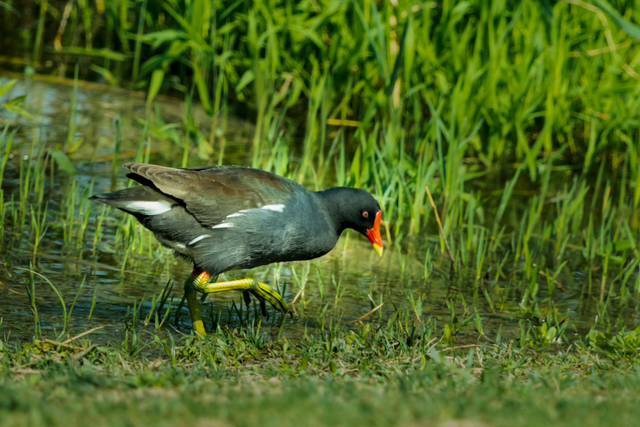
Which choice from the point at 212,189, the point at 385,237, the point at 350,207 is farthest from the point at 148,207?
the point at 385,237

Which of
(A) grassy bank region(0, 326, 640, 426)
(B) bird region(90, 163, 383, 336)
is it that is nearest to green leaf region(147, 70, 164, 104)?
(B) bird region(90, 163, 383, 336)

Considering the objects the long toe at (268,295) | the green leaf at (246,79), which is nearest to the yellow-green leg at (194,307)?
the long toe at (268,295)

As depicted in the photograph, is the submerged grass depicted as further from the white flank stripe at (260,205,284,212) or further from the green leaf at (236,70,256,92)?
the white flank stripe at (260,205,284,212)

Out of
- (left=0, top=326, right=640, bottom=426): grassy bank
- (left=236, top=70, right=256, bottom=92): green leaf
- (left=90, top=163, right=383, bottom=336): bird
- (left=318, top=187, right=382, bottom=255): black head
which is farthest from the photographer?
(left=236, top=70, right=256, bottom=92): green leaf

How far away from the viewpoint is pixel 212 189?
3.71 meters

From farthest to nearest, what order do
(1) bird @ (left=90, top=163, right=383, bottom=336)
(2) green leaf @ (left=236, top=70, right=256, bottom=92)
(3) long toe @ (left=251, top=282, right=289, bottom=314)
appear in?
1. (2) green leaf @ (left=236, top=70, right=256, bottom=92)
2. (3) long toe @ (left=251, top=282, right=289, bottom=314)
3. (1) bird @ (left=90, top=163, right=383, bottom=336)

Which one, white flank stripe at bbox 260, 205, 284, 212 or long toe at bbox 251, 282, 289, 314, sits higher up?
white flank stripe at bbox 260, 205, 284, 212

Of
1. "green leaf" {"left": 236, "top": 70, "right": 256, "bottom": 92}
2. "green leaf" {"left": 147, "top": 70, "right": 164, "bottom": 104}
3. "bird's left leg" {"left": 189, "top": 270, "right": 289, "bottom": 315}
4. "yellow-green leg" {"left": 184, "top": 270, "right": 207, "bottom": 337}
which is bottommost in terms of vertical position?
"yellow-green leg" {"left": 184, "top": 270, "right": 207, "bottom": 337}

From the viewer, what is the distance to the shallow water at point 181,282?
3871mm

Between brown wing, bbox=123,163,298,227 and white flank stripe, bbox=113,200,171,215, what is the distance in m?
0.06

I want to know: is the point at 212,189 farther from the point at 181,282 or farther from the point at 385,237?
the point at 385,237

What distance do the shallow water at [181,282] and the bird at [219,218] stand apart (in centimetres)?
21

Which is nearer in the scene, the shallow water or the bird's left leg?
the bird's left leg

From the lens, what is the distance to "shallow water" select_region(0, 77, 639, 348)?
3.87m
